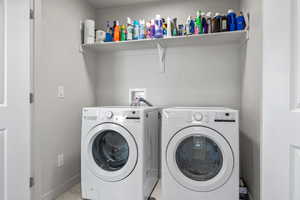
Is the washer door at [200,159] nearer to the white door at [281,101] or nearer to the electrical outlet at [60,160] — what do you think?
the white door at [281,101]

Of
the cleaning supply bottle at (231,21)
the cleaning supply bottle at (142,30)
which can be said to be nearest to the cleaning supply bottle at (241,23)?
the cleaning supply bottle at (231,21)

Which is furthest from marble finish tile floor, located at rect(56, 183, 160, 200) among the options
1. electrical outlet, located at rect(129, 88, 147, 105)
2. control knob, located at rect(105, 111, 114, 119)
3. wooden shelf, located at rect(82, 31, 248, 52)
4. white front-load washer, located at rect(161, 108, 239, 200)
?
wooden shelf, located at rect(82, 31, 248, 52)

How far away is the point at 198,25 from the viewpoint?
192cm

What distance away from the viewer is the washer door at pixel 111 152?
1.57 meters

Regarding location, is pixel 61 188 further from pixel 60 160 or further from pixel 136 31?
pixel 136 31

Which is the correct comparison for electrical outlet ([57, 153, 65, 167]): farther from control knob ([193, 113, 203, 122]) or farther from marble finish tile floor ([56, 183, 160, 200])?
control knob ([193, 113, 203, 122])

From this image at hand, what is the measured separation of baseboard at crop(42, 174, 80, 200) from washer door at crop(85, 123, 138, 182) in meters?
0.47

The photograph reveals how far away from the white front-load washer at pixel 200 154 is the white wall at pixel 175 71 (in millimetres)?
773

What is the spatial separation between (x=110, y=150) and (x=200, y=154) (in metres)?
0.85

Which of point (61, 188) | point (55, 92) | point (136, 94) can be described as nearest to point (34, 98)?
point (55, 92)

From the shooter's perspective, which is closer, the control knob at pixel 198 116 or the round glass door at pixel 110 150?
the control knob at pixel 198 116

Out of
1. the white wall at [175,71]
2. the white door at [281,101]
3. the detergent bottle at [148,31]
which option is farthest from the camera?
the white wall at [175,71]

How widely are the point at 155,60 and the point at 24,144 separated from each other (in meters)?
1.69

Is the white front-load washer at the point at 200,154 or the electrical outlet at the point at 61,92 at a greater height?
the electrical outlet at the point at 61,92
